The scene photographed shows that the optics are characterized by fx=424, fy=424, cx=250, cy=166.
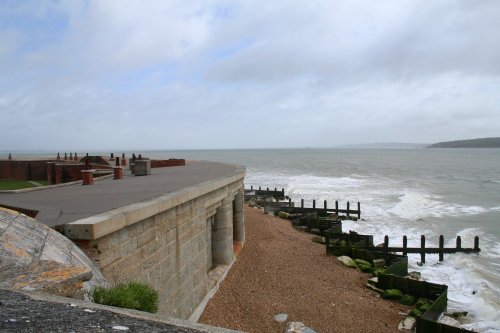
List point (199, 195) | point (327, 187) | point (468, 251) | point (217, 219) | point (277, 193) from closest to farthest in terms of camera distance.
A: point (199, 195) → point (217, 219) → point (468, 251) → point (277, 193) → point (327, 187)

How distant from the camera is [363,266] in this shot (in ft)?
54.2

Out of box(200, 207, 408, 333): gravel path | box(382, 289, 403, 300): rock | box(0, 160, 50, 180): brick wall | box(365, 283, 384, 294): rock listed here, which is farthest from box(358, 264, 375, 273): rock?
box(0, 160, 50, 180): brick wall

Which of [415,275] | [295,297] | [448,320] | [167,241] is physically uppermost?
[167,241]

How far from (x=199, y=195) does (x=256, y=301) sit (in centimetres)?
360

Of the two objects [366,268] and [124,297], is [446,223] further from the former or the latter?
[124,297]

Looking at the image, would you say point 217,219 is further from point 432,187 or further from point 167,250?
point 432,187

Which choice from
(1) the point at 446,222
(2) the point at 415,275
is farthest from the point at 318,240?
(1) the point at 446,222

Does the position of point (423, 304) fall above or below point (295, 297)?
below

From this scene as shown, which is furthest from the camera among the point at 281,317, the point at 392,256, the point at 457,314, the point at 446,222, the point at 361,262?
the point at 446,222

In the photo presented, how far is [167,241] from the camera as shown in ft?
26.8

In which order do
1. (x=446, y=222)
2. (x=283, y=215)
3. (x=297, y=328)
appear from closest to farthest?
(x=297, y=328)
(x=446, y=222)
(x=283, y=215)

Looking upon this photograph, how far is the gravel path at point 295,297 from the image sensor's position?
421 inches

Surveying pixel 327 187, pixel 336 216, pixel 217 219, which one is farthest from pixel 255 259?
pixel 327 187

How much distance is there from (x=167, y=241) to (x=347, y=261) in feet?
34.7
